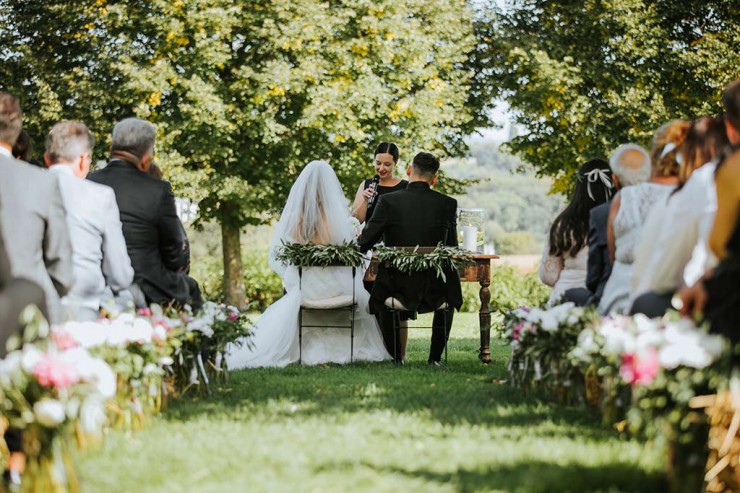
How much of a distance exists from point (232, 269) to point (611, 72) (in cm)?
946

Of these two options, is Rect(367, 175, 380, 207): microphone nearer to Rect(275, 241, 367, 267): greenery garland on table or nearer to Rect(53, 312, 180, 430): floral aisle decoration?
Rect(275, 241, 367, 267): greenery garland on table

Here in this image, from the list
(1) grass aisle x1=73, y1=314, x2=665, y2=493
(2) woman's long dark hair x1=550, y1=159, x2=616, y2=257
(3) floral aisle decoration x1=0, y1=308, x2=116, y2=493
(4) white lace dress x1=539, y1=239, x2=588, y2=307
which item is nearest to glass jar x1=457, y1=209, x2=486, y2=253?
(4) white lace dress x1=539, y1=239, x2=588, y2=307

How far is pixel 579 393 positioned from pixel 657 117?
15.6m

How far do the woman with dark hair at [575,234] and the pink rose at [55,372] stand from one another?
4500 millimetres

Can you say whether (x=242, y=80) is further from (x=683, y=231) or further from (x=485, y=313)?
(x=683, y=231)

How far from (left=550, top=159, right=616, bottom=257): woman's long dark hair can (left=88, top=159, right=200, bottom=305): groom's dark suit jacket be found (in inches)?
123

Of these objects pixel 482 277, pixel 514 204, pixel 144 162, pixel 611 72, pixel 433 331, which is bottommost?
pixel 433 331

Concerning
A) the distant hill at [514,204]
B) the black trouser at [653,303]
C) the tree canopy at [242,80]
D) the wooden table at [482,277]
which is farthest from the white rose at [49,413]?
the distant hill at [514,204]

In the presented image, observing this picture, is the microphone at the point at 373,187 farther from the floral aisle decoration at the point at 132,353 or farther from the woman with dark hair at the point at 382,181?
the floral aisle decoration at the point at 132,353

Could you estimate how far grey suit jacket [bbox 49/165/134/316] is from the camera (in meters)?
6.06

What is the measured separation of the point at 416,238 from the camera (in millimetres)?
9938

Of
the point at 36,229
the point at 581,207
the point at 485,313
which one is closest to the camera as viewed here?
the point at 36,229

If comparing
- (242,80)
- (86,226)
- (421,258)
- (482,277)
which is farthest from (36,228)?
(242,80)

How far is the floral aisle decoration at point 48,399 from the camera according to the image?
13.3ft
